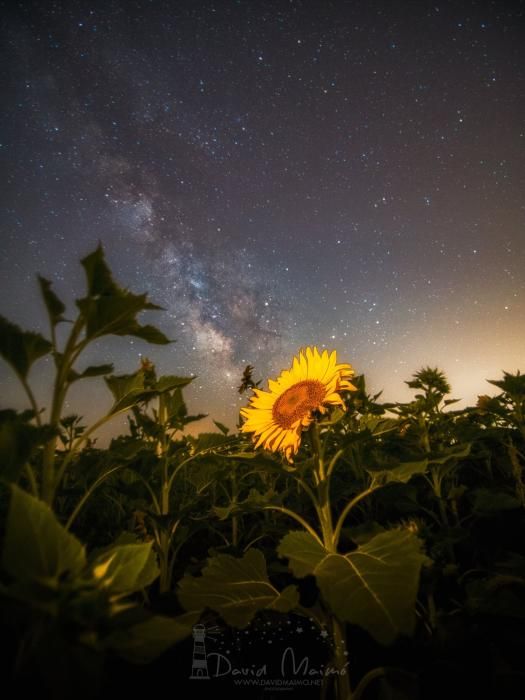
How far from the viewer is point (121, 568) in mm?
785

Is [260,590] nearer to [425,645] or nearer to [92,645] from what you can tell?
[425,645]

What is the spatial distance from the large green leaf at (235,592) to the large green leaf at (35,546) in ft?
2.43

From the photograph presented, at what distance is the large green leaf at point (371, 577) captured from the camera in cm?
97

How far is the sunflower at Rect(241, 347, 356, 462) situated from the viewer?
78.5 inches

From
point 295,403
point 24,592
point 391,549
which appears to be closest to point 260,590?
point 391,549

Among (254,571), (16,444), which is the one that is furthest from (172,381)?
(254,571)

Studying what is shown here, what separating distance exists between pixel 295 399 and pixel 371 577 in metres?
1.10

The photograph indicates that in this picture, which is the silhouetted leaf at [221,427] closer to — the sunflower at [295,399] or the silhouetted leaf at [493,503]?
the sunflower at [295,399]

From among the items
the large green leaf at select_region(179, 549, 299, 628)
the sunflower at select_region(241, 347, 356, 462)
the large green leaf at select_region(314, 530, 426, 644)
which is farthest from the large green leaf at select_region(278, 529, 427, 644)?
the sunflower at select_region(241, 347, 356, 462)

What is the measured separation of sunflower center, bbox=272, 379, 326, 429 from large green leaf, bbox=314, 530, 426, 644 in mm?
785

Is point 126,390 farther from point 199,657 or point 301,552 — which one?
point 199,657

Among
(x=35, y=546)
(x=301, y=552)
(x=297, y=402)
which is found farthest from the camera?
(x=297, y=402)

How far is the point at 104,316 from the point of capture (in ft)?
3.59

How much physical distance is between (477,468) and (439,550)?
6.12 ft
